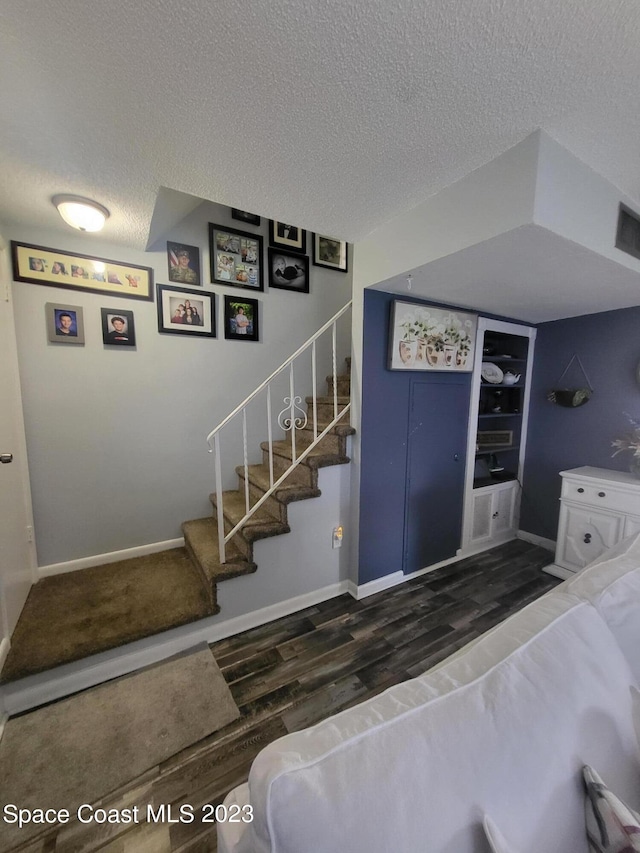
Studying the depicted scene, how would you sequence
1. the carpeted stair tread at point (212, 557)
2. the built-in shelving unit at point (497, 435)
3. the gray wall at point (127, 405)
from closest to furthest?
the carpeted stair tread at point (212, 557) → the gray wall at point (127, 405) → the built-in shelving unit at point (497, 435)

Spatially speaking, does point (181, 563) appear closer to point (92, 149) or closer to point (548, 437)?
point (92, 149)

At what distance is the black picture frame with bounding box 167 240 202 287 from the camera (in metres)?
2.24

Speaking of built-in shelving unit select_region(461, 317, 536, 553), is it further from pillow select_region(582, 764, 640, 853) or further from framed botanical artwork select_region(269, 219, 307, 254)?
pillow select_region(582, 764, 640, 853)

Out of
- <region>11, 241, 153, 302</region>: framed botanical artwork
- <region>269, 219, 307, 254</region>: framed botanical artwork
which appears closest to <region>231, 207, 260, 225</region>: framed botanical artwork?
<region>269, 219, 307, 254</region>: framed botanical artwork

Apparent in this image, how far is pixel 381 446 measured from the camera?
7.06 ft

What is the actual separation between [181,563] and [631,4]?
3.05 m

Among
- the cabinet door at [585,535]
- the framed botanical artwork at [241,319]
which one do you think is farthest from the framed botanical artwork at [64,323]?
the cabinet door at [585,535]

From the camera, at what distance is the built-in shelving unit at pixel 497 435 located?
2641 millimetres

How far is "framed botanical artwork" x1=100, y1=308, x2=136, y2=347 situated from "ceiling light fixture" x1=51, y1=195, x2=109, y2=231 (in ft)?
1.79

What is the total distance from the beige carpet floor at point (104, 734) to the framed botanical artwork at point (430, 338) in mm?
2085

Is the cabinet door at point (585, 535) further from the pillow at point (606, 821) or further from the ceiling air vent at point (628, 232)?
the pillow at point (606, 821)

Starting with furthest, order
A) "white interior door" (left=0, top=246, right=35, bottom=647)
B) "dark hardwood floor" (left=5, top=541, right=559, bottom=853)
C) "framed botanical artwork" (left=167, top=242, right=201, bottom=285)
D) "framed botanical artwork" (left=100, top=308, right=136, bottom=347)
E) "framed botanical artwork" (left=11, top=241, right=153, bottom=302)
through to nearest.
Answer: "framed botanical artwork" (left=167, top=242, right=201, bottom=285)
"framed botanical artwork" (left=100, top=308, right=136, bottom=347)
"framed botanical artwork" (left=11, top=241, right=153, bottom=302)
"white interior door" (left=0, top=246, right=35, bottom=647)
"dark hardwood floor" (left=5, top=541, right=559, bottom=853)

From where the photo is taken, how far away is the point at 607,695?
0.72 metres

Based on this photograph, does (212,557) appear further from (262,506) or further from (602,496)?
(602,496)
